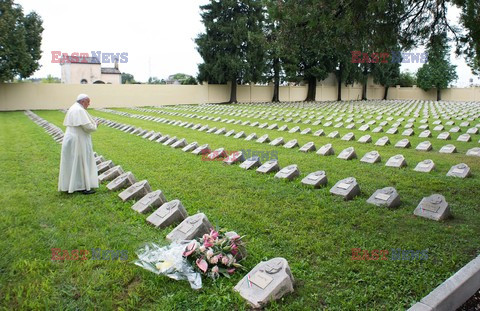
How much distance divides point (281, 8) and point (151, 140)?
722 cm

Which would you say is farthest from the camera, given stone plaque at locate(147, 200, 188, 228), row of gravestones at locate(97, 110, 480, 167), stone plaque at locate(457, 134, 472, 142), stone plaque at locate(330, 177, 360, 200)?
stone plaque at locate(457, 134, 472, 142)

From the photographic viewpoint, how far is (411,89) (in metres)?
42.2

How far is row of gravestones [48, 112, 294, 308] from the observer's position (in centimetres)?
291

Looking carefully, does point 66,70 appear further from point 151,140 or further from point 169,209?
point 169,209

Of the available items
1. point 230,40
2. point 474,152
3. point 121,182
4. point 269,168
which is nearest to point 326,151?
point 269,168

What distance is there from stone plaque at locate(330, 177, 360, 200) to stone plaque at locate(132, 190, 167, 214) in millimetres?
2582

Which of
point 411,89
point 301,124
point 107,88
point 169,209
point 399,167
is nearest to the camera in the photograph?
point 169,209

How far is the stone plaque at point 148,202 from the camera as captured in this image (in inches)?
192

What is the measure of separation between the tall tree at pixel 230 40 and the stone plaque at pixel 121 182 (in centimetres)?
2233

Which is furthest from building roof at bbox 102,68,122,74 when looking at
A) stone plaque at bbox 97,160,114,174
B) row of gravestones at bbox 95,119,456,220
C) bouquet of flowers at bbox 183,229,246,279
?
bouquet of flowers at bbox 183,229,246,279

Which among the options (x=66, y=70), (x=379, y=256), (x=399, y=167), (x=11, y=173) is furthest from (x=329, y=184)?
(x=66, y=70)

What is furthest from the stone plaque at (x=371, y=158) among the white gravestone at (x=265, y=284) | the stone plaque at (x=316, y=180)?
the white gravestone at (x=265, y=284)

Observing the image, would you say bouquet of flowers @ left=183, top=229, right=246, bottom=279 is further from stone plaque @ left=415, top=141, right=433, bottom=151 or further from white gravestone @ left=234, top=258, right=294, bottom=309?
stone plaque @ left=415, top=141, right=433, bottom=151

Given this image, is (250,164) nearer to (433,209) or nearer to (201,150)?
(201,150)
